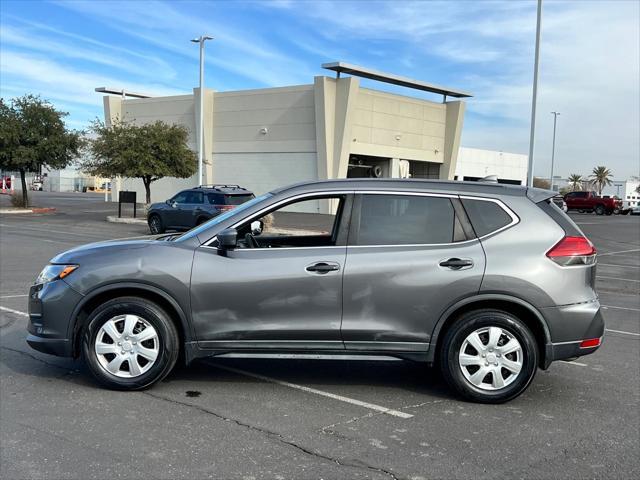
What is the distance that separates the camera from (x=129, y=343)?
498 centimetres

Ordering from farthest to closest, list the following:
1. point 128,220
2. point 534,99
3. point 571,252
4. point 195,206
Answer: point 128,220 → point 534,99 → point 195,206 → point 571,252

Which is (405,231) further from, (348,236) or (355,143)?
(355,143)

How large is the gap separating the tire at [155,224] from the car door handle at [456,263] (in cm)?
1891

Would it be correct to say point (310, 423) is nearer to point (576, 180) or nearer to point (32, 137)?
point (32, 137)

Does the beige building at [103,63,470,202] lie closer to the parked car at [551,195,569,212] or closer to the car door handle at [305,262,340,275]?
the parked car at [551,195,569,212]

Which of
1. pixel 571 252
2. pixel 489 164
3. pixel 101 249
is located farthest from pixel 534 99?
pixel 489 164

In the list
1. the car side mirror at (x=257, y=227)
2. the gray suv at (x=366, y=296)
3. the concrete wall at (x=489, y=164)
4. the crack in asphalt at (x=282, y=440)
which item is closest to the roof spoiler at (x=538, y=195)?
the gray suv at (x=366, y=296)

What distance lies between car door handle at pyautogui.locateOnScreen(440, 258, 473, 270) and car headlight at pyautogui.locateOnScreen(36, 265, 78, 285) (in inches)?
118

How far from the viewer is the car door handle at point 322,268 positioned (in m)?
4.84

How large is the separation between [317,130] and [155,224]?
17.0 metres

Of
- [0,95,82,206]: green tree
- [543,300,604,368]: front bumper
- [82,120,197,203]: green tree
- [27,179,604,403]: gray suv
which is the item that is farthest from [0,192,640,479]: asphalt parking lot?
[0,95,82,206]: green tree

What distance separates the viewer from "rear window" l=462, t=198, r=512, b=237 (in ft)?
16.3

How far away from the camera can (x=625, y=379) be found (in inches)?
230

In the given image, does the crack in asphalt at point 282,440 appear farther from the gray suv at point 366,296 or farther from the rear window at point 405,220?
the rear window at point 405,220
